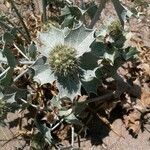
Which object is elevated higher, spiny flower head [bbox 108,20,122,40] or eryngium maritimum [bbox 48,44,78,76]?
eryngium maritimum [bbox 48,44,78,76]

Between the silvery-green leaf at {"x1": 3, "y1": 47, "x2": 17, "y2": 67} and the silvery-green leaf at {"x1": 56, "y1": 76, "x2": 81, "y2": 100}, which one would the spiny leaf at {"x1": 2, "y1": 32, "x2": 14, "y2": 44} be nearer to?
the silvery-green leaf at {"x1": 3, "y1": 47, "x2": 17, "y2": 67}

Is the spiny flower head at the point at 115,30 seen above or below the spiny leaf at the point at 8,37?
below

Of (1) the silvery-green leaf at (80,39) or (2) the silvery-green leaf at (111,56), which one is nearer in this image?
(1) the silvery-green leaf at (80,39)

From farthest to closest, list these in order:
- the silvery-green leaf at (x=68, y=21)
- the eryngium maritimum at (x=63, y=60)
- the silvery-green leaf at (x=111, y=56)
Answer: the silvery-green leaf at (x=68, y=21) → the silvery-green leaf at (x=111, y=56) → the eryngium maritimum at (x=63, y=60)

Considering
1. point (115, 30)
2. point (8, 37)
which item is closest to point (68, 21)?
point (115, 30)

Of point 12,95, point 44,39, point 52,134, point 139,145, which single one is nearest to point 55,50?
point 44,39

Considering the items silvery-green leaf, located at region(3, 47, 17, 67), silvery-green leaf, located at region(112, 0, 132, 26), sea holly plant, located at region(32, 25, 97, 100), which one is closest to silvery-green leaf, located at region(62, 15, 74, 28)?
sea holly plant, located at region(32, 25, 97, 100)

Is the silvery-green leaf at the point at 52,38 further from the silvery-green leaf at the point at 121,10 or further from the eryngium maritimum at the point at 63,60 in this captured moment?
the silvery-green leaf at the point at 121,10

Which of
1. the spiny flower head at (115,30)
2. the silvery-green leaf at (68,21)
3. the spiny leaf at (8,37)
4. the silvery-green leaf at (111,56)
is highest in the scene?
the spiny leaf at (8,37)

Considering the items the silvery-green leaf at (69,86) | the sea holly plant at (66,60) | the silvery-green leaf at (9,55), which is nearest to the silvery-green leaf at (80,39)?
the sea holly plant at (66,60)
